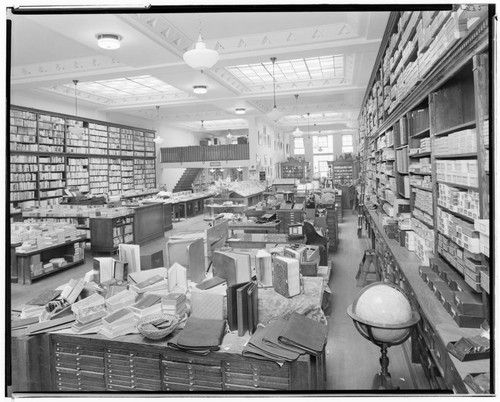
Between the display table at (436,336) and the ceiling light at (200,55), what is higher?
the ceiling light at (200,55)

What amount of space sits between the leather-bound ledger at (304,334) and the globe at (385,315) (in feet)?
0.85

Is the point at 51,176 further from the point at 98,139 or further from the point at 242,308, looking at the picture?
the point at 242,308

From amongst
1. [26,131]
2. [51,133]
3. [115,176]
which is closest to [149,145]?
[115,176]

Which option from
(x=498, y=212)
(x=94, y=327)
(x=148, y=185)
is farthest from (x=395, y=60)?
(x=148, y=185)

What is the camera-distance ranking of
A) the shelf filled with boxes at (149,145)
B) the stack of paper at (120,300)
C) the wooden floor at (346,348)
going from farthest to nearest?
the shelf filled with boxes at (149,145)
the wooden floor at (346,348)
the stack of paper at (120,300)

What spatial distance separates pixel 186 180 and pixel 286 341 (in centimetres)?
1643

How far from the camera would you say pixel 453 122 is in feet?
9.96

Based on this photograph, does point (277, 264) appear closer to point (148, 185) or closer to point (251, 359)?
point (251, 359)

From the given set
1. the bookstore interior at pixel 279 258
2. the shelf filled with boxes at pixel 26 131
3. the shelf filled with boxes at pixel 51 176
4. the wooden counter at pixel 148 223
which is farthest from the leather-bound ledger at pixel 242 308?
the shelf filled with boxes at pixel 51 176

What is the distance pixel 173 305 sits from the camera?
2.51 m

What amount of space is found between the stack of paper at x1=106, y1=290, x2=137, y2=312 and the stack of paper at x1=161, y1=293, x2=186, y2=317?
262mm

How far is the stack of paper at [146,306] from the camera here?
2.52 m

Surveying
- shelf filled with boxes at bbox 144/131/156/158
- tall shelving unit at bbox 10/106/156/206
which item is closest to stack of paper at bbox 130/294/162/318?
tall shelving unit at bbox 10/106/156/206

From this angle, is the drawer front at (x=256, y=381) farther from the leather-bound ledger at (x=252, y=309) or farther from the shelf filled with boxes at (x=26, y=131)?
the shelf filled with boxes at (x=26, y=131)
